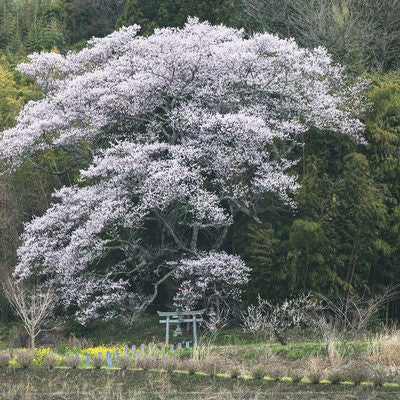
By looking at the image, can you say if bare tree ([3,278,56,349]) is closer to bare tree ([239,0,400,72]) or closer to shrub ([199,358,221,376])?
shrub ([199,358,221,376])

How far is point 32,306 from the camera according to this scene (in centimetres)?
1502

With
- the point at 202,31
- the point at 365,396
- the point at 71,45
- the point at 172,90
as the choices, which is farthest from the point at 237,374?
the point at 71,45

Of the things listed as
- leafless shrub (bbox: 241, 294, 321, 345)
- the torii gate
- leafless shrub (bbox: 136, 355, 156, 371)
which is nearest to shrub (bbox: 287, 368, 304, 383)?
leafless shrub (bbox: 136, 355, 156, 371)

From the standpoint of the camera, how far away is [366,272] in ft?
61.8

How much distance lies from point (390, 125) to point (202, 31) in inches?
218

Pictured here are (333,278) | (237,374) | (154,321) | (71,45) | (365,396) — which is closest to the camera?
(365,396)

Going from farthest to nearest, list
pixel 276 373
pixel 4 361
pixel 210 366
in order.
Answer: pixel 4 361 → pixel 210 366 → pixel 276 373

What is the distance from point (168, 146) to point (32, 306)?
6.01 metres

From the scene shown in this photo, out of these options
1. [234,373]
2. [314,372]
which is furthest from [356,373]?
[234,373]

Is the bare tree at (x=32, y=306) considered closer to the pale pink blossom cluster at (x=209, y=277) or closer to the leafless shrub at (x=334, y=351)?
the pale pink blossom cluster at (x=209, y=277)

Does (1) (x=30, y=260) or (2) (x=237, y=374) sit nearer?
(2) (x=237, y=374)

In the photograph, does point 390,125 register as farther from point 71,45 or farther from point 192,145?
point 71,45

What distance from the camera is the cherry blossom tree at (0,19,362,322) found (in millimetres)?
18672

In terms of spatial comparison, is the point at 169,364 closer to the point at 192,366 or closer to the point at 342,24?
the point at 192,366
